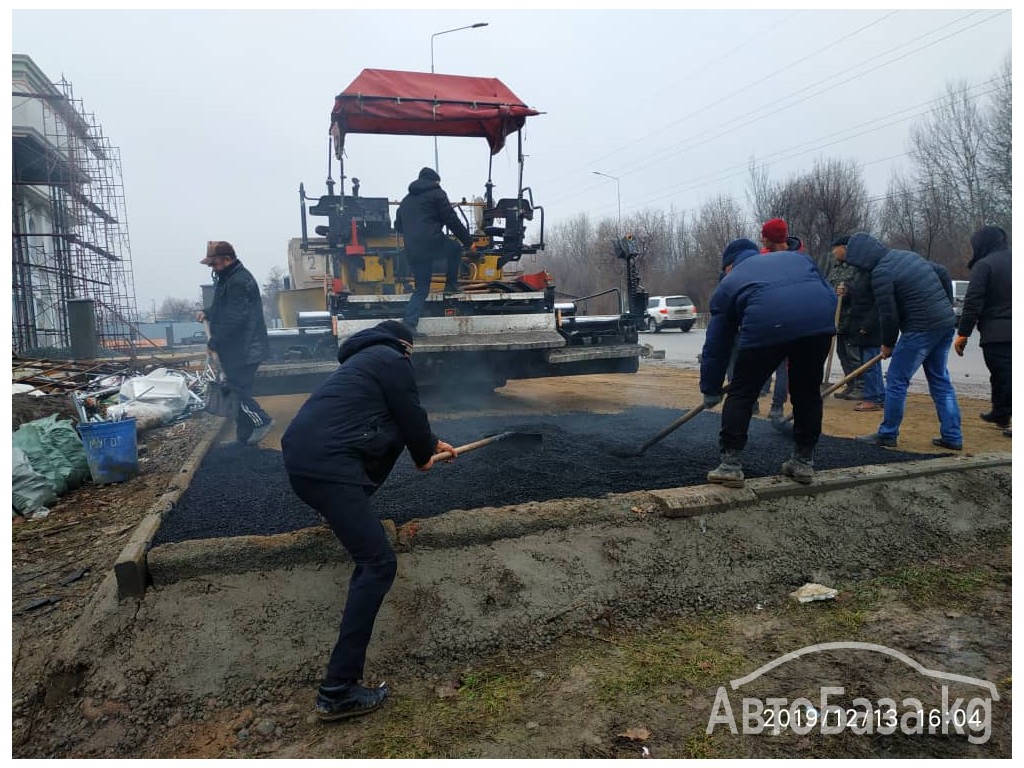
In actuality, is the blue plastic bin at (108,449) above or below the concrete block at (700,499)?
above

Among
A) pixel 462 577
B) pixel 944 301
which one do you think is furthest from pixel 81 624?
pixel 944 301

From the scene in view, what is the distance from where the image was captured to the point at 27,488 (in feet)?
14.2

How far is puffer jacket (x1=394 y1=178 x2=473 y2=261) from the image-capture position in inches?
250

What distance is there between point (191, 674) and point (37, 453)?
3.29m

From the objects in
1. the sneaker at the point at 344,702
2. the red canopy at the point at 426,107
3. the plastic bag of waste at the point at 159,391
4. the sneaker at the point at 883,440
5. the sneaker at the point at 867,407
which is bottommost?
the sneaker at the point at 344,702

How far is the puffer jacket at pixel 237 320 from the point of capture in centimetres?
492

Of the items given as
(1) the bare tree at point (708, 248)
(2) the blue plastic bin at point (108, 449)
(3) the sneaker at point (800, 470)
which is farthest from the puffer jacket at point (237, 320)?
(1) the bare tree at point (708, 248)

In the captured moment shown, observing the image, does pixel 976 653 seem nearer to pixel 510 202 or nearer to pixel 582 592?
pixel 582 592

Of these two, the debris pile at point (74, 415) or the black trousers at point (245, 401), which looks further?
the black trousers at point (245, 401)

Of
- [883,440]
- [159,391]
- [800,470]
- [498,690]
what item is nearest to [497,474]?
[498,690]

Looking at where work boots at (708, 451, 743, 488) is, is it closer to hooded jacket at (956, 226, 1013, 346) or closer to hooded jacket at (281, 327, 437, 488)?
hooded jacket at (281, 327, 437, 488)

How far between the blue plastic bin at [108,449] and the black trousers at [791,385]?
4434 millimetres

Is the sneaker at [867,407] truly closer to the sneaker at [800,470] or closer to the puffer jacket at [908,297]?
the puffer jacket at [908,297]

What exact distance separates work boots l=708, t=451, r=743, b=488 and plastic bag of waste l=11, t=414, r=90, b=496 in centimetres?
464
